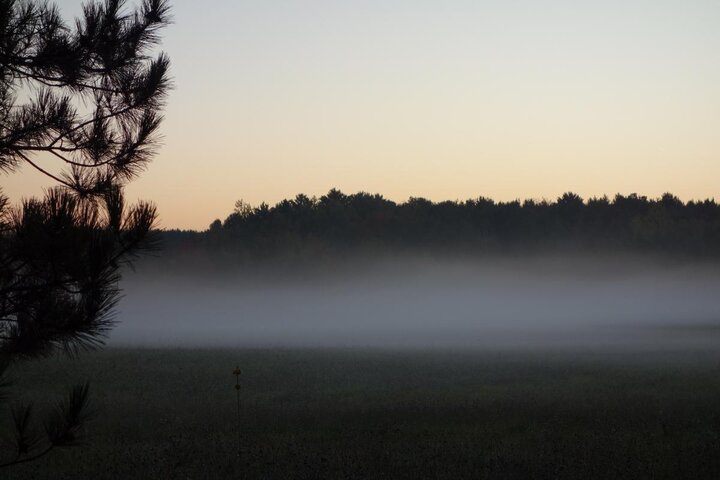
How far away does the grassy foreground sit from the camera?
42.7ft

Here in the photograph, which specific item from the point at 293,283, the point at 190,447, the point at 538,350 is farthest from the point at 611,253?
the point at 190,447

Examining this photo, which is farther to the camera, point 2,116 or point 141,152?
point 141,152

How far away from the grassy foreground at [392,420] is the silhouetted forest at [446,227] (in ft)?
338

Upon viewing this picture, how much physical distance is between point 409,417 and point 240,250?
11854cm

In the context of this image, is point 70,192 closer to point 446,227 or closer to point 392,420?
point 392,420

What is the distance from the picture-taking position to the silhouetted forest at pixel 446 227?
133250mm

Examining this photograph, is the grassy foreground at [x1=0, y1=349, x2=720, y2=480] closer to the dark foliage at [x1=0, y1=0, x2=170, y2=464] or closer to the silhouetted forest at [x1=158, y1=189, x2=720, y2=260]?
the dark foliage at [x1=0, y1=0, x2=170, y2=464]

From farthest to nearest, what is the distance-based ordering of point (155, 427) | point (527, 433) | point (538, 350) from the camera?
point (538, 350)
point (155, 427)
point (527, 433)

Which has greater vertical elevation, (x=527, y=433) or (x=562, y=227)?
(x=562, y=227)

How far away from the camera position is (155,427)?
17.6 meters

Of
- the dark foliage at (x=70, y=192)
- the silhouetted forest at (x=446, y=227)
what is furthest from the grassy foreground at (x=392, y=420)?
the silhouetted forest at (x=446, y=227)

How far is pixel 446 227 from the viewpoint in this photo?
5492 inches

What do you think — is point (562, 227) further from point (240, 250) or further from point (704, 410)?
point (704, 410)

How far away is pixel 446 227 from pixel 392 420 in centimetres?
12269
